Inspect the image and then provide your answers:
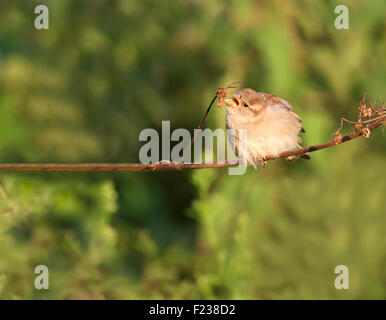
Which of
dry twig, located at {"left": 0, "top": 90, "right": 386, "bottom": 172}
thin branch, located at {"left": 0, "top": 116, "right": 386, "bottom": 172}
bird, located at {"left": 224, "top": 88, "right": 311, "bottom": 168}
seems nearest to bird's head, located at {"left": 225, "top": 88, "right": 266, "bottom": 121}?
bird, located at {"left": 224, "top": 88, "right": 311, "bottom": 168}

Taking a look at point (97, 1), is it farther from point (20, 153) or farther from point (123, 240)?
point (123, 240)

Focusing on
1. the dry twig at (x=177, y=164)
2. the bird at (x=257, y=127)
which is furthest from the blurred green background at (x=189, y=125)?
the dry twig at (x=177, y=164)

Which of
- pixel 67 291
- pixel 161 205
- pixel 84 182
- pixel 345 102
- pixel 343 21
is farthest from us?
pixel 161 205

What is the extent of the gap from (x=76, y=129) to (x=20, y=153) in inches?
21.5

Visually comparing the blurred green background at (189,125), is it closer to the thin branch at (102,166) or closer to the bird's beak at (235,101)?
the bird's beak at (235,101)

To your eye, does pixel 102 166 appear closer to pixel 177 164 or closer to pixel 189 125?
pixel 177 164

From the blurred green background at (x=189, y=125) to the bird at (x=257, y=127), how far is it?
127 cm

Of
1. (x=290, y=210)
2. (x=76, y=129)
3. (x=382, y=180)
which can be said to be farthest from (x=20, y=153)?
(x=382, y=180)

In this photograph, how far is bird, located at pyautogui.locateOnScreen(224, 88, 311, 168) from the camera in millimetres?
3328

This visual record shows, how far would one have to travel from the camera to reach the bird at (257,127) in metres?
3.33

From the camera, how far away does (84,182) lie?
5734mm

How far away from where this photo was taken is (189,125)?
600cm

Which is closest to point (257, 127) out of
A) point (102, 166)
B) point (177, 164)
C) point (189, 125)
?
point (177, 164)

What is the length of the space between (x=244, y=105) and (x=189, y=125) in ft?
8.62
